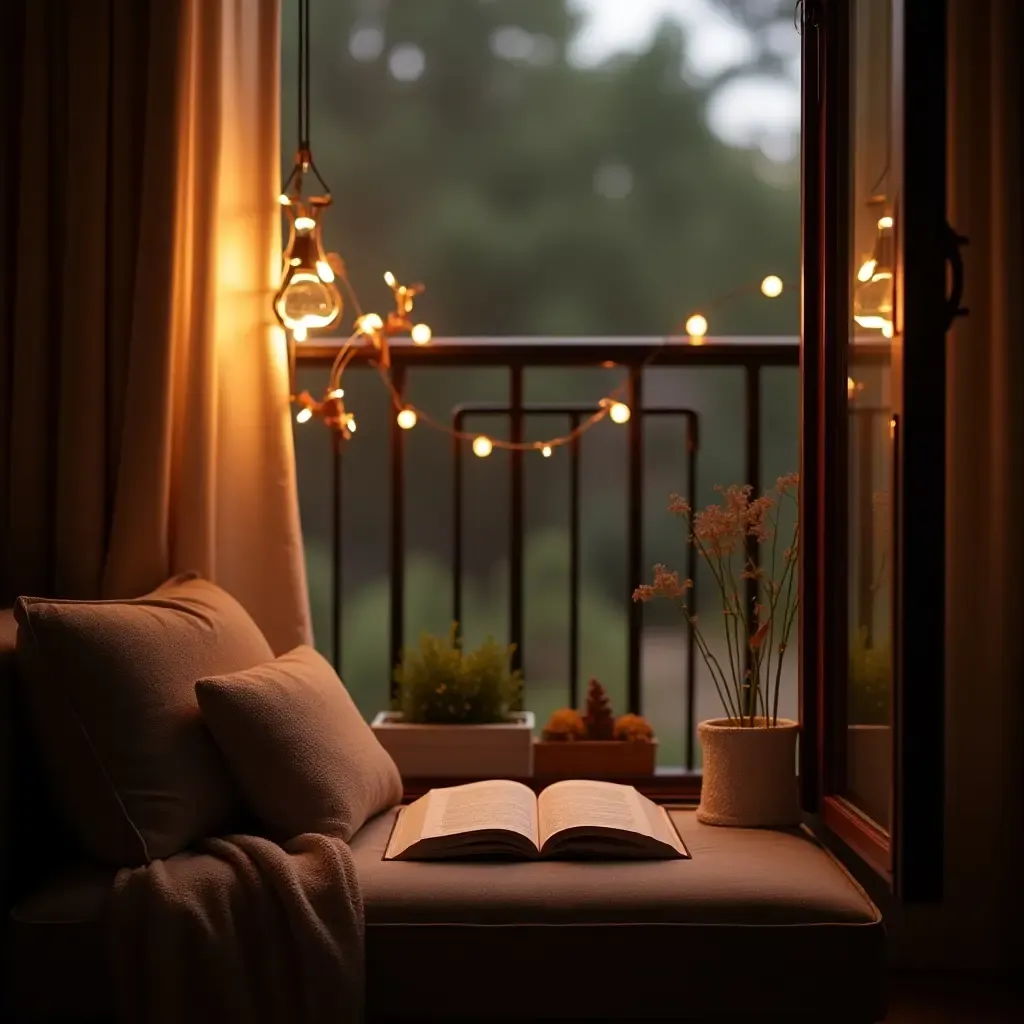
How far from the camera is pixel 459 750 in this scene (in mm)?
2811

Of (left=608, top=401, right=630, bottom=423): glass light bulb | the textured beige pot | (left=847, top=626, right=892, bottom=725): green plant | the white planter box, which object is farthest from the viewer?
(left=608, top=401, right=630, bottom=423): glass light bulb

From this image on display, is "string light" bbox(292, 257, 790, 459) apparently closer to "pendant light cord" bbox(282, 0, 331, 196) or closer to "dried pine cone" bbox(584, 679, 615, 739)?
"pendant light cord" bbox(282, 0, 331, 196)

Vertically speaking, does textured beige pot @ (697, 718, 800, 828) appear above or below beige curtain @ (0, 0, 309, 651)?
below

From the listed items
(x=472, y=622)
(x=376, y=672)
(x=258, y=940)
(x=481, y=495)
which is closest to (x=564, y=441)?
(x=481, y=495)

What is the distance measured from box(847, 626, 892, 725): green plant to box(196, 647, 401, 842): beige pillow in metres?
0.85

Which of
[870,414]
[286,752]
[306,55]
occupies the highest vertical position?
[306,55]

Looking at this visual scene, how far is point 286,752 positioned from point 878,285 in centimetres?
121

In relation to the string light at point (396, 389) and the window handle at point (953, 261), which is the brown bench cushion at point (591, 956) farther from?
the string light at point (396, 389)

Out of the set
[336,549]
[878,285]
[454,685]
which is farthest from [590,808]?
[336,549]

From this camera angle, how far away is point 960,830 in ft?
8.38

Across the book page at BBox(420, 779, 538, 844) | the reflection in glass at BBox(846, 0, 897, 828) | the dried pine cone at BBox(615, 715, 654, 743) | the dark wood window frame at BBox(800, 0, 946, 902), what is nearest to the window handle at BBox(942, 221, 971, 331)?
the dark wood window frame at BBox(800, 0, 946, 902)

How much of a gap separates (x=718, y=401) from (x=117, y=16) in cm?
161

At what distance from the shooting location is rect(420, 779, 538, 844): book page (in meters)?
2.02

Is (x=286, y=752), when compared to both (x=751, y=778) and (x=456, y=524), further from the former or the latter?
(x=456, y=524)
